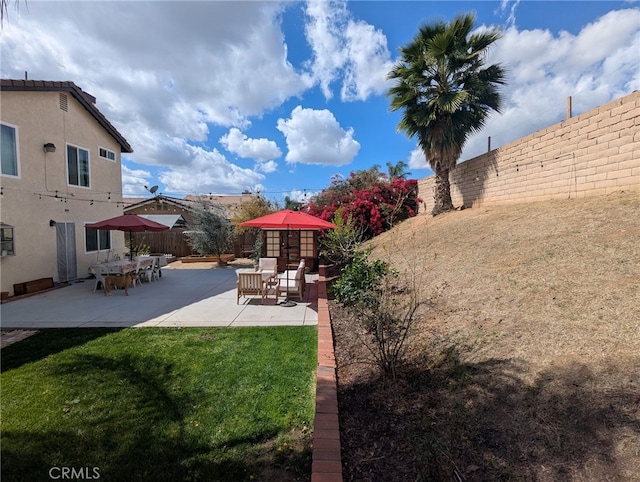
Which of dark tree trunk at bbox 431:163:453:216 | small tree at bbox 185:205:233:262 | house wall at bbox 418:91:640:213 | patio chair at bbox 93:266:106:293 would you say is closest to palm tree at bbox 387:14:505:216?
dark tree trunk at bbox 431:163:453:216

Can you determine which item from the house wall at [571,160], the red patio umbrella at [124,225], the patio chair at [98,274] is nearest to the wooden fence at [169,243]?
the red patio umbrella at [124,225]

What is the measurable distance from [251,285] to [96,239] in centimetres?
935

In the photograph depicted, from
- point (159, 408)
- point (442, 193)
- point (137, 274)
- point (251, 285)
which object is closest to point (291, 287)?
point (251, 285)

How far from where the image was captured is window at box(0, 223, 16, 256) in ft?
29.3

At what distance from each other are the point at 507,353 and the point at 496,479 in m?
1.65

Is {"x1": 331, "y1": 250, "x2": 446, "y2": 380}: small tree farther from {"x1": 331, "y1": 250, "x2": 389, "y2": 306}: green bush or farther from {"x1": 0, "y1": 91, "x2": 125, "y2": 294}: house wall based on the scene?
Answer: {"x1": 0, "y1": 91, "x2": 125, "y2": 294}: house wall

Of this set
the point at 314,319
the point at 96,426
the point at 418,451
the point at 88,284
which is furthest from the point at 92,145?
the point at 418,451

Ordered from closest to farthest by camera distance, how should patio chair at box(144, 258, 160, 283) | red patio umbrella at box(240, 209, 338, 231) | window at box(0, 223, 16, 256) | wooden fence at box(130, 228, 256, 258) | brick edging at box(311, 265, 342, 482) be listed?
brick edging at box(311, 265, 342, 482), red patio umbrella at box(240, 209, 338, 231), window at box(0, 223, 16, 256), patio chair at box(144, 258, 160, 283), wooden fence at box(130, 228, 256, 258)

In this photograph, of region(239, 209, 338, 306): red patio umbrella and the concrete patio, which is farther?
region(239, 209, 338, 306): red patio umbrella

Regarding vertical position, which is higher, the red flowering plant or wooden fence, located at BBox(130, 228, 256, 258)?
the red flowering plant

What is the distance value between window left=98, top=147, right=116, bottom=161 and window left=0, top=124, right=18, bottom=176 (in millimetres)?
3993

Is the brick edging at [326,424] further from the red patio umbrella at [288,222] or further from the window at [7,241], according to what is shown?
the window at [7,241]

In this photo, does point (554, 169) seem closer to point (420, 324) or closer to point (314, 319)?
point (420, 324)

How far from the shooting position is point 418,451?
252cm
